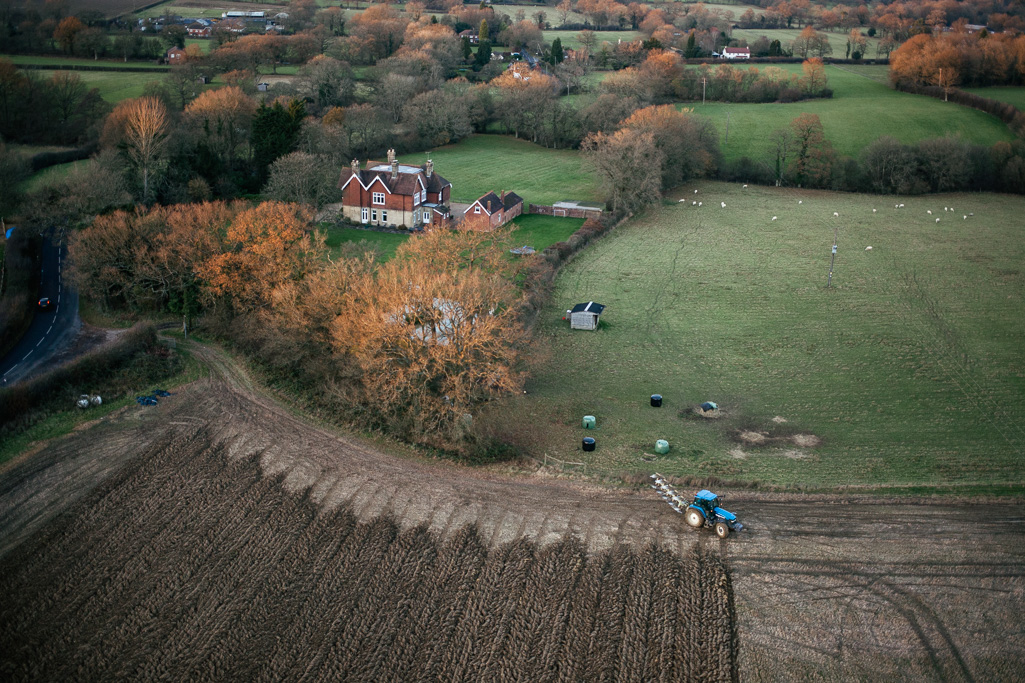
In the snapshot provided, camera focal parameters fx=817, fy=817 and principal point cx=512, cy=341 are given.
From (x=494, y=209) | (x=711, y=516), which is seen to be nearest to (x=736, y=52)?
(x=494, y=209)

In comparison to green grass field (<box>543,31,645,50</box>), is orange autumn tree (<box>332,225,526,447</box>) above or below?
below

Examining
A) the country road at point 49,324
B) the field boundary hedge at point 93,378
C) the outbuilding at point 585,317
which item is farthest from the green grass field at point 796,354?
the country road at point 49,324

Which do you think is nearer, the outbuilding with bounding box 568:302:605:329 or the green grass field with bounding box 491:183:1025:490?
the green grass field with bounding box 491:183:1025:490

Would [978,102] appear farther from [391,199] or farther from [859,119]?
[391,199]

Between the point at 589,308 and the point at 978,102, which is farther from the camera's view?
the point at 978,102

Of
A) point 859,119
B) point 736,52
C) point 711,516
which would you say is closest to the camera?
point 711,516

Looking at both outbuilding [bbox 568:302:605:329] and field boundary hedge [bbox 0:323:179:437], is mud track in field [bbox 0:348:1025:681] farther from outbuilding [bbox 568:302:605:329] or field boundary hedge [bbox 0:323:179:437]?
outbuilding [bbox 568:302:605:329]

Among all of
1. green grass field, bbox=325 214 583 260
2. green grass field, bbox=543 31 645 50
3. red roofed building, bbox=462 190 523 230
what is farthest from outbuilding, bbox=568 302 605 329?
green grass field, bbox=543 31 645 50
